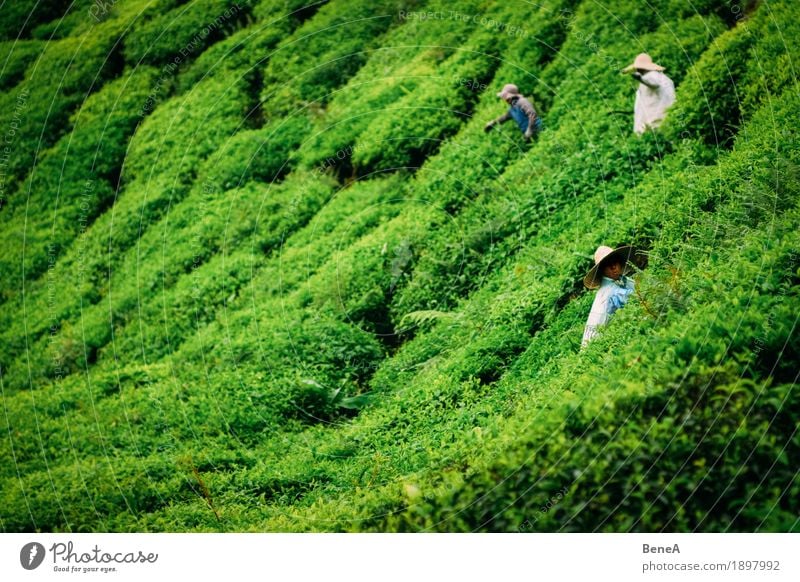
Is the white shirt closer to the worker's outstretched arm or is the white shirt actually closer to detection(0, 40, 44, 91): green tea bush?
the worker's outstretched arm

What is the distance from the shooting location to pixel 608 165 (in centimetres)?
1170

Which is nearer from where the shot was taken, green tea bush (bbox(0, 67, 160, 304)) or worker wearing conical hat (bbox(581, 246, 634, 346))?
worker wearing conical hat (bbox(581, 246, 634, 346))

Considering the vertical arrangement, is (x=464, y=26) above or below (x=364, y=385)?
above

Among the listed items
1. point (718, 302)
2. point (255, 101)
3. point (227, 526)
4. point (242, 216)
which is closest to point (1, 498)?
point (227, 526)

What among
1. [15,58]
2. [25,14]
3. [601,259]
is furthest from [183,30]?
[601,259]

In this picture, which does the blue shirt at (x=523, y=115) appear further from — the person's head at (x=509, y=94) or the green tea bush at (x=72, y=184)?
the green tea bush at (x=72, y=184)

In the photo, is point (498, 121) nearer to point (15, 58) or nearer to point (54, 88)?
point (54, 88)

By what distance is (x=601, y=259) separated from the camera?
8805mm

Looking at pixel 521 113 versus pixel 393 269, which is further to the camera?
pixel 521 113

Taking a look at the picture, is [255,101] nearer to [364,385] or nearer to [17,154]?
[17,154]

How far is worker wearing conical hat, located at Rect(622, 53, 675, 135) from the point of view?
38.2ft

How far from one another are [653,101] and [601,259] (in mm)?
4446

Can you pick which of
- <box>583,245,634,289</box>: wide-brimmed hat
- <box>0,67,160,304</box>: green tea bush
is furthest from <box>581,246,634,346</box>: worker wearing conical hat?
<box>0,67,160,304</box>: green tea bush

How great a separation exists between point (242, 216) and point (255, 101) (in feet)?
14.2
